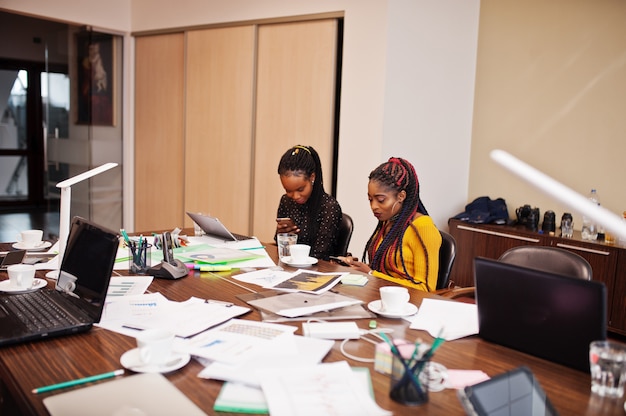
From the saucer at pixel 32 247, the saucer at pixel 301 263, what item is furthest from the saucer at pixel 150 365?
the saucer at pixel 32 247

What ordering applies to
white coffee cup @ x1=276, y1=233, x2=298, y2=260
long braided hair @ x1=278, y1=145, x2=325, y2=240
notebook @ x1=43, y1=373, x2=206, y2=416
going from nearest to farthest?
notebook @ x1=43, y1=373, x2=206, y2=416
white coffee cup @ x1=276, y1=233, x2=298, y2=260
long braided hair @ x1=278, y1=145, x2=325, y2=240

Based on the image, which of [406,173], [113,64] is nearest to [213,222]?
[406,173]

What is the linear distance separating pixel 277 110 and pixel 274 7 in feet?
2.64

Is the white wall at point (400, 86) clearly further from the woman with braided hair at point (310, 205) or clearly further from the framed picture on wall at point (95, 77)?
the woman with braided hair at point (310, 205)

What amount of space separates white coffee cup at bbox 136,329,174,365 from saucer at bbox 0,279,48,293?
778 mm

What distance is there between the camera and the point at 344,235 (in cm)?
298

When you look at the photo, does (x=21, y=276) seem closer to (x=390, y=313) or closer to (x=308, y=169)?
(x=390, y=313)

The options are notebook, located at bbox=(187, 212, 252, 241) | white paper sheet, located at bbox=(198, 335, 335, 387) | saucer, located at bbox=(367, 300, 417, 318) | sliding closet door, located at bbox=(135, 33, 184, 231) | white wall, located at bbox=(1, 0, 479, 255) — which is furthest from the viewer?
sliding closet door, located at bbox=(135, 33, 184, 231)

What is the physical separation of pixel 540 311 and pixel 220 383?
0.79 metres

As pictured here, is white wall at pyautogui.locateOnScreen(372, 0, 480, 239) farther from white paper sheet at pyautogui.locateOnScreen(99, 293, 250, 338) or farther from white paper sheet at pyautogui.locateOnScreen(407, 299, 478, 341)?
white paper sheet at pyautogui.locateOnScreen(99, 293, 250, 338)

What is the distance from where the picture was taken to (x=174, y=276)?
2.09m

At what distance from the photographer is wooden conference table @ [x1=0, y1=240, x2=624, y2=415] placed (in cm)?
117

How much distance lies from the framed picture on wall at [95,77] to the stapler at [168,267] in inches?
152

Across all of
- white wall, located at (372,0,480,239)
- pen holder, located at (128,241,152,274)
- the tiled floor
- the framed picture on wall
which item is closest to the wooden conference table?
pen holder, located at (128,241,152,274)
